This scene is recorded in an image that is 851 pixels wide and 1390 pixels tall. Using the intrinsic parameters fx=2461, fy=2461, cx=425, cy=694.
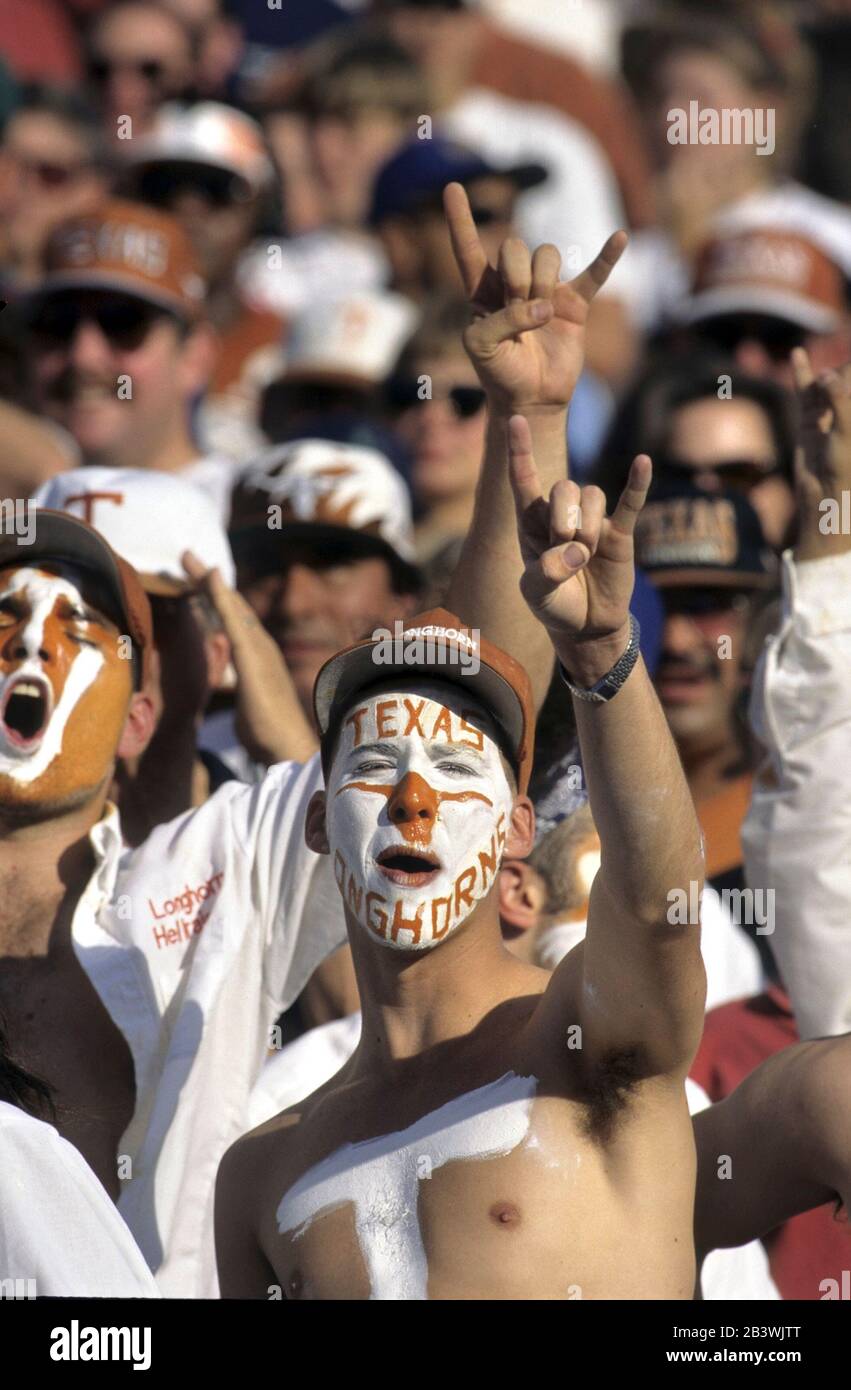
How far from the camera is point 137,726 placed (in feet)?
15.8

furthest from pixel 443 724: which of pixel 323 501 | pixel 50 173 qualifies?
pixel 50 173

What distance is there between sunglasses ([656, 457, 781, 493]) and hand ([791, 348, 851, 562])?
2.07 m

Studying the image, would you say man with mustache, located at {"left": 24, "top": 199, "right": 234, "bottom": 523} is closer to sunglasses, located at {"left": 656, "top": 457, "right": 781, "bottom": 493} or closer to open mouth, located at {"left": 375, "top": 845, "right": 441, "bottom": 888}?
sunglasses, located at {"left": 656, "top": 457, "right": 781, "bottom": 493}

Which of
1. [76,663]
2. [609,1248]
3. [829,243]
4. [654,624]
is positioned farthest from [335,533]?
[829,243]

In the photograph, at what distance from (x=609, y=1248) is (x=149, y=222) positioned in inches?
163

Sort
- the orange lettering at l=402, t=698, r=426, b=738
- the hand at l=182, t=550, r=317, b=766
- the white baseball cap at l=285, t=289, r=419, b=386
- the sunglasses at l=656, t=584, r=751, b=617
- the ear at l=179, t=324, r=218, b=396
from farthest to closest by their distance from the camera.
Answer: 1. the white baseball cap at l=285, t=289, r=419, b=386
2. the ear at l=179, t=324, r=218, b=396
3. the sunglasses at l=656, t=584, r=751, b=617
4. the hand at l=182, t=550, r=317, b=766
5. the orange lettering at l=402, t=698, r=426, b=738

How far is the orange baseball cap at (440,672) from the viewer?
399 centimetres

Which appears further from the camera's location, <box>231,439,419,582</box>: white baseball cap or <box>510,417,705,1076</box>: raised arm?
<box>231,439,419,582</box>: white baseball cap

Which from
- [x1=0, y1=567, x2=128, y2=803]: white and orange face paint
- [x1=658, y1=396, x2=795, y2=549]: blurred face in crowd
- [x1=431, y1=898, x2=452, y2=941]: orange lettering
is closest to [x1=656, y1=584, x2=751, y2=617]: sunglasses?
[x1=658, y1=396, x2=795, y2=549]: blurred face in crowd

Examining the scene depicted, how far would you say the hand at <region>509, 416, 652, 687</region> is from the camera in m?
3.40

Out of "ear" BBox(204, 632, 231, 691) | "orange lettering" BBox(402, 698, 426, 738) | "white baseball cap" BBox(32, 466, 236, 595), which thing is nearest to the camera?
"orange lettering" BBox(402, 698, 426, 738)

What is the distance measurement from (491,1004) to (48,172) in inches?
211
